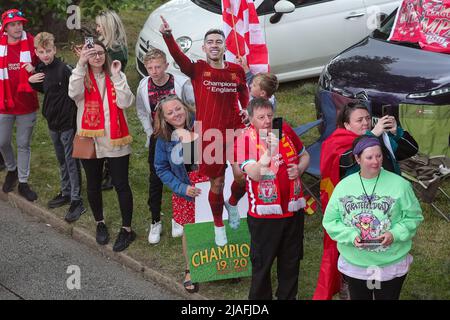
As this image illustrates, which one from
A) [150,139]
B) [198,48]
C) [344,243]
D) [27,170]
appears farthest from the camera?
[198,48]

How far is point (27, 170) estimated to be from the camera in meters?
7.80

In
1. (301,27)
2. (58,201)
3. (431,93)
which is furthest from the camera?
(301,27)

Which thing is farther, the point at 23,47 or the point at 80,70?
the point at 23,47

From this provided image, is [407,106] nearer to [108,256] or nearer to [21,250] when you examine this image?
[108,256]

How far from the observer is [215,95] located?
21.0ft

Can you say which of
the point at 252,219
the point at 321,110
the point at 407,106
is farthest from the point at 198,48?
the point at 252,219

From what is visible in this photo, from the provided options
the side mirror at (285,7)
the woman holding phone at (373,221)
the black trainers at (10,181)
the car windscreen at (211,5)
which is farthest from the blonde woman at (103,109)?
the car windscreen at (211,5)

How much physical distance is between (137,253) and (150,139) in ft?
3.20

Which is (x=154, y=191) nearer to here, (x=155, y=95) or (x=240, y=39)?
(x=155, y=95)

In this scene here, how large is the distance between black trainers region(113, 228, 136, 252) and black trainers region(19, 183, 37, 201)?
4.54 ft

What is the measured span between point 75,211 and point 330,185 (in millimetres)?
2850

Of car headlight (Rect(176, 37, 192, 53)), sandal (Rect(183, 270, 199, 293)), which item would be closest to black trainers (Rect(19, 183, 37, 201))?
sandal (Rect(183, 270, 199, 293))

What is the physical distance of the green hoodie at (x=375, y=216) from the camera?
4.76 metres

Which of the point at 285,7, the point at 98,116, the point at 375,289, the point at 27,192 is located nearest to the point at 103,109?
the point at 98,116
